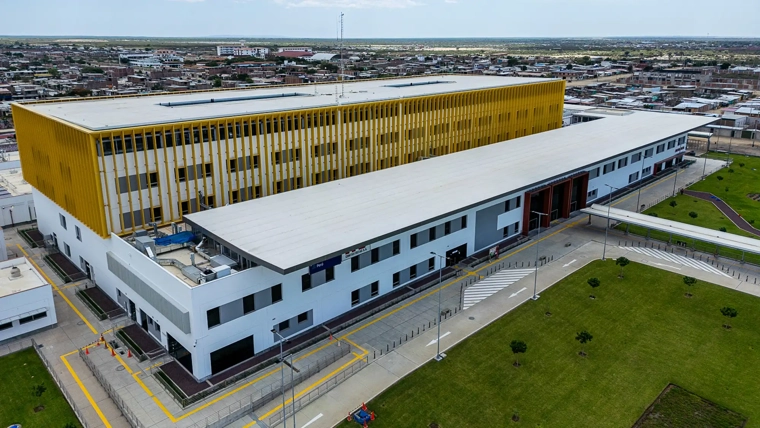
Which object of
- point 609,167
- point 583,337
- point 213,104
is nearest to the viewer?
point 583,337

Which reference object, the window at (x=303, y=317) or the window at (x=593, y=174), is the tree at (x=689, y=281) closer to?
the window at (x=593, y=174)

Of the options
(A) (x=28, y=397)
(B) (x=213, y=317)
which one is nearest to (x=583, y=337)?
(B) (x=213, y=317)

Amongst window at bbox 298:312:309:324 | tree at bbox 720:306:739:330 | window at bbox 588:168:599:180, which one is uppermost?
window at bbox 588:168:599:180

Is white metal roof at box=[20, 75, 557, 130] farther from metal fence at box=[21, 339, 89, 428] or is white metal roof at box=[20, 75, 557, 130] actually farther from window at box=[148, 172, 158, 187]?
metal fence at box=[21, 339, 89, 428]

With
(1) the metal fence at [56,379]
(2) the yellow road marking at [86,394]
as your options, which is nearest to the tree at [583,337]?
(2) the yellow road marking at [86,394]

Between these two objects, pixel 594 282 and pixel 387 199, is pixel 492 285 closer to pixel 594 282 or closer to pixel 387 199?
pixel 594 282

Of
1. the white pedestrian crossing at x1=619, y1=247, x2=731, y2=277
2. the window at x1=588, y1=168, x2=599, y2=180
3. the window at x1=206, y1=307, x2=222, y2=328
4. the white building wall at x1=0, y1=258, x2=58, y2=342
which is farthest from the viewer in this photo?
the window at x1=588, y1=168, x2=599, y2=180

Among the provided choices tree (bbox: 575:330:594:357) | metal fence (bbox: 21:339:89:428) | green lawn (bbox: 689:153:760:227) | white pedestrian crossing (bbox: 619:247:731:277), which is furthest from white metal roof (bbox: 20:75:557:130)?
tree (bbox: 575:330:594:357)
